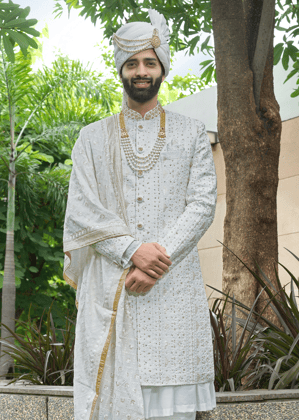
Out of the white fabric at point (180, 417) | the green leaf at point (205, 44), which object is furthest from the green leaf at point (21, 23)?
the white fabric at point (180, 417)

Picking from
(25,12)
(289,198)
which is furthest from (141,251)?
(289,198)

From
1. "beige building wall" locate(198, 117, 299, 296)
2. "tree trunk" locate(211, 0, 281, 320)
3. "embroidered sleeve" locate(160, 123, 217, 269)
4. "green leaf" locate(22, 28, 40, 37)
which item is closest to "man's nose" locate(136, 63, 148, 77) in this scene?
"embroidered sleeve" locate(160, 123, 217, 269)

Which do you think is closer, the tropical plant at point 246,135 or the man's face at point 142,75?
the man's face at point 142,75

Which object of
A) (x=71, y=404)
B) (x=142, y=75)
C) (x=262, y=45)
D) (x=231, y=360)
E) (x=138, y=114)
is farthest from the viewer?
(x=262, y=45)

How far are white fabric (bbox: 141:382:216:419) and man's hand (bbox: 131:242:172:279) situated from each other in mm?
437

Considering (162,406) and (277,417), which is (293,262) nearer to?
(277,417)

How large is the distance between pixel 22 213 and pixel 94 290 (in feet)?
21.5

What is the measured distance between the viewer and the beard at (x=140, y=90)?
213 centimetres

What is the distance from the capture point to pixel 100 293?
202cm

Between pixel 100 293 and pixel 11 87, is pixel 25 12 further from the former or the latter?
pixel 11 87

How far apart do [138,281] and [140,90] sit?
0.79 m

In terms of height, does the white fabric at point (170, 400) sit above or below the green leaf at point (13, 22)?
below

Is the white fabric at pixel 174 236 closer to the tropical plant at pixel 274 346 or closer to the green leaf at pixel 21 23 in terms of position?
the tropical plant at pixel 274 346

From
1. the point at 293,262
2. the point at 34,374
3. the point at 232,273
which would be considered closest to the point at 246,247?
the point at 232,273
